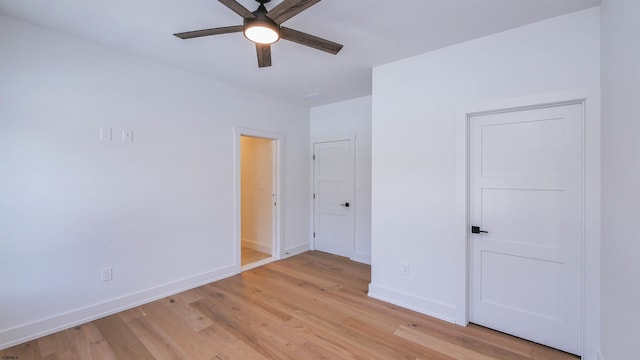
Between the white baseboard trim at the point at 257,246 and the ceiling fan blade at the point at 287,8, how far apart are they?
3704mm

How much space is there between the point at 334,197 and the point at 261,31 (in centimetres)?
322

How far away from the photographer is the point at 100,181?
256 centimetres

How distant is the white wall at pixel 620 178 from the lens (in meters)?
1.34

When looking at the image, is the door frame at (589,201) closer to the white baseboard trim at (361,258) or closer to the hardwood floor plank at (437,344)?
the hardwood floor plank at (437,344)

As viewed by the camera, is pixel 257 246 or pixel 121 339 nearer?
pixel 121 339

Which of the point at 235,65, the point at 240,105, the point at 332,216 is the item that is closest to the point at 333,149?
the point at 332,216

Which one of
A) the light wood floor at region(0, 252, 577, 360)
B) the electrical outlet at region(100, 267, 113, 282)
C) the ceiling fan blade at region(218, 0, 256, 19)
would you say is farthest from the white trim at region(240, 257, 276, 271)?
the ceiling fan blade at region(218, 0, 256, 19)

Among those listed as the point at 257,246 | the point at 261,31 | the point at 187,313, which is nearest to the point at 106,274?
the point at 187,313

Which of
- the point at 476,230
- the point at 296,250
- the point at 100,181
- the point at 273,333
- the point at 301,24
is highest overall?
the point at 301,24

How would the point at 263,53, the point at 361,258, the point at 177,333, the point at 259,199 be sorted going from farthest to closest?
the point at 259,199, the point at 361,258, the point at 177,333, the point at 263,53

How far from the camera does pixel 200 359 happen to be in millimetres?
1995

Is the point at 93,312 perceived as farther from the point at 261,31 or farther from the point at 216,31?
the point at 261,31

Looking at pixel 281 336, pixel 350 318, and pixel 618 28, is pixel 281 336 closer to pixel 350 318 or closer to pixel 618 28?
pixel 350 318

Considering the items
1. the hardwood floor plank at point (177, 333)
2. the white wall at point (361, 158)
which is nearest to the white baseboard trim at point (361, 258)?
the white wall at point (361, 158)
